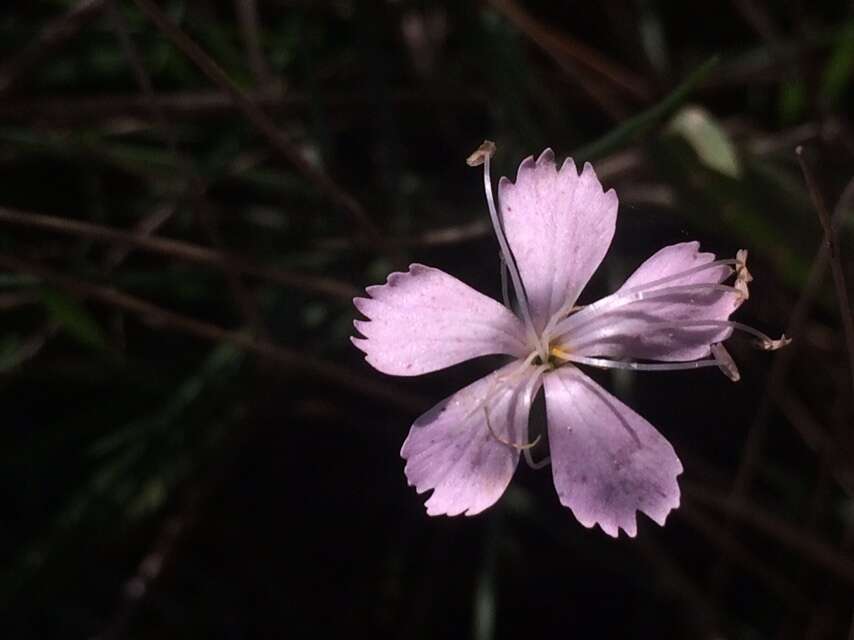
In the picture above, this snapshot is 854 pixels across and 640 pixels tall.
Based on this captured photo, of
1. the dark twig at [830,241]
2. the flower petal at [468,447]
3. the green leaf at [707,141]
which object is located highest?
the green leaf at [707,141]

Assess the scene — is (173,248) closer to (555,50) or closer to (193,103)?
(193,103)

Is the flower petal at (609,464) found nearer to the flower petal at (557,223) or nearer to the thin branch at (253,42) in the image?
the flower petal at (557,223)

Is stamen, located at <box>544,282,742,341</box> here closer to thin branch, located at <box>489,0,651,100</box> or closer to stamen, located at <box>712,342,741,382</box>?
stamen, located at <box>712,342,741,382</box>

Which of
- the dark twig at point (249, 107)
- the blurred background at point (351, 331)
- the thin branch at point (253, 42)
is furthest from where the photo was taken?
the thin branch at point (253, 42)

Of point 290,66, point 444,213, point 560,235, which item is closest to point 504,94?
point 444,213

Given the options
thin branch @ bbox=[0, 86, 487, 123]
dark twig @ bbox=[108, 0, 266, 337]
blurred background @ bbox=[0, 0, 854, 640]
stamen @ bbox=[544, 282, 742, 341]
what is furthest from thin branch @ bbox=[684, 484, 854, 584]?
thin branch @ bbox=[0, 86, 487, 123]

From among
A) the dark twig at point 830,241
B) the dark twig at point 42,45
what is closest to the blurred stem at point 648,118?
the dark twig at point 830,241

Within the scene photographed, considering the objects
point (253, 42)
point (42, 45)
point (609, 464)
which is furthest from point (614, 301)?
point (42, 45)

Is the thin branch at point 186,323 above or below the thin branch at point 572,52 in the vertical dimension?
below
